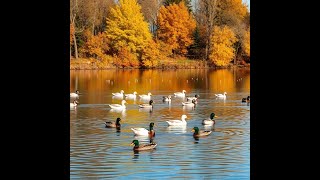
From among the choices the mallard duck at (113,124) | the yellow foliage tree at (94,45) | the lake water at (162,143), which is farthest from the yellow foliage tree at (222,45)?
the mallard duck at (113,124)

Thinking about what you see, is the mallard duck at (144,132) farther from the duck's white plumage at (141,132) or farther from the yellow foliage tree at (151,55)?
the yellow foliage tree at (151,55)

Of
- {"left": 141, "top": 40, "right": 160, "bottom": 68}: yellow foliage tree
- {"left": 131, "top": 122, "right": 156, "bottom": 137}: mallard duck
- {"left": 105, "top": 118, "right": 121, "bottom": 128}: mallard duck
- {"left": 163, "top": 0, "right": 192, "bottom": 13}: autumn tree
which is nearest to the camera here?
{"left": 131, "top": 122, "right": 156, "bottom": 137}: mallard duck

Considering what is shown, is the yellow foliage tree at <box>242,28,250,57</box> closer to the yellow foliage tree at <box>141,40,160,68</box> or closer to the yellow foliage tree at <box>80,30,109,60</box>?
the yellow foliage tree at <box>141,40,160,68</box>

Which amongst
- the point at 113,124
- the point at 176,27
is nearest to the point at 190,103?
the point at 113,124

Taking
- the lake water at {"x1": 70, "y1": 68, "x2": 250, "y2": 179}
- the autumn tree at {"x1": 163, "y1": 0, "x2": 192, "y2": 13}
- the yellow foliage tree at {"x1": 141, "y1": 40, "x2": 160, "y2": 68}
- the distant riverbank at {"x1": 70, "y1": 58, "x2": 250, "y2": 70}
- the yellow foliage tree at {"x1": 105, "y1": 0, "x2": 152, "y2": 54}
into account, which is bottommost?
the lake water at {"x1": 70, "y1": 68, "x2": 250, "y2": 179}

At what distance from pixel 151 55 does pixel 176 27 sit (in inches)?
166

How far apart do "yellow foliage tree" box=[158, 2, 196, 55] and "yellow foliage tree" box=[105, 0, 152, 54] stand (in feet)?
9.29

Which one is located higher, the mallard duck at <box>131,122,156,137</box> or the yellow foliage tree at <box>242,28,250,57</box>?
the yellow foliage tree at <box>242,28,250,57</box>

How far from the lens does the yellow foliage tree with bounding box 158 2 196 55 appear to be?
69125mm

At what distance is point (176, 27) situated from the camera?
69562 millimetres

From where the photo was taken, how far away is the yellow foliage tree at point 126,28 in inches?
2603

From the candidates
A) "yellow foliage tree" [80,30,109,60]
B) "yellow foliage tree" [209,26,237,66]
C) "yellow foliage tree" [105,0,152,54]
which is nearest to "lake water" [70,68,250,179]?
"yellow foliage tree" [80,30,109,60]
